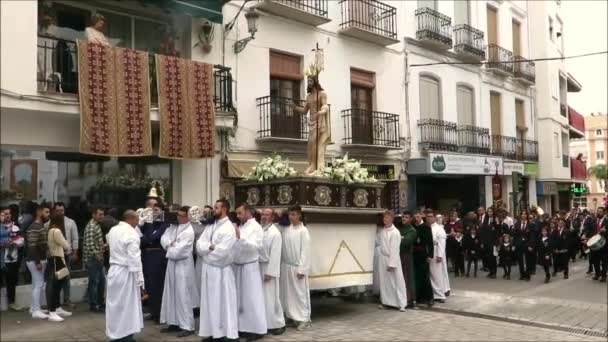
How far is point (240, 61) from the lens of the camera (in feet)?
42.6

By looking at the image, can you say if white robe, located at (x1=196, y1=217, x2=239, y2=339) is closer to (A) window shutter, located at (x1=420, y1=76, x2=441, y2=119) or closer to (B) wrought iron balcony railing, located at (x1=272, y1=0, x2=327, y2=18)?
(B) wrought iron balcony railing, located at (x1=272, y1=0, x2=327, y2=18)

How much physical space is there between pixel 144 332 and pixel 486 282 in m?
8.16

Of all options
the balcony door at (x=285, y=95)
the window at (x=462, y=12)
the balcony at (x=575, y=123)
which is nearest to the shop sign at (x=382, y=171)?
the balcony door at (x=285, y=95)

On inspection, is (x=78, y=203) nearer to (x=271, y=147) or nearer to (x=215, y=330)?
(x=271, y=147)

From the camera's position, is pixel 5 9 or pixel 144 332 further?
pixel 5 9

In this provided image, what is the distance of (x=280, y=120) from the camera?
1352cm

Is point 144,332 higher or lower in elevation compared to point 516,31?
lower

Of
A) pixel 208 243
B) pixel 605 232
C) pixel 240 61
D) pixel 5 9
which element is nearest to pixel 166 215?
pixel 208 243

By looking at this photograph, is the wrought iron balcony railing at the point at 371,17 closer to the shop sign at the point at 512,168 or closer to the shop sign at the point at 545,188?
the shop sign at the point at 512,168

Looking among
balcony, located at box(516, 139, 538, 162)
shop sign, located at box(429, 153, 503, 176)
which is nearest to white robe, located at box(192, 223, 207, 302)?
shop sign, located at box(429, 153, 503, 176)

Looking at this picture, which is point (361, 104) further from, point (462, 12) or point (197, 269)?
point (197, 269)

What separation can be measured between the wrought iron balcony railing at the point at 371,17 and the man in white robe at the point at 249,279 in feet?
29.1

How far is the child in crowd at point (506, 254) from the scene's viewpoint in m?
13.9

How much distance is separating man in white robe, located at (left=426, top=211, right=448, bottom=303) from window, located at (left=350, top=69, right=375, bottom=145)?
485 cm
